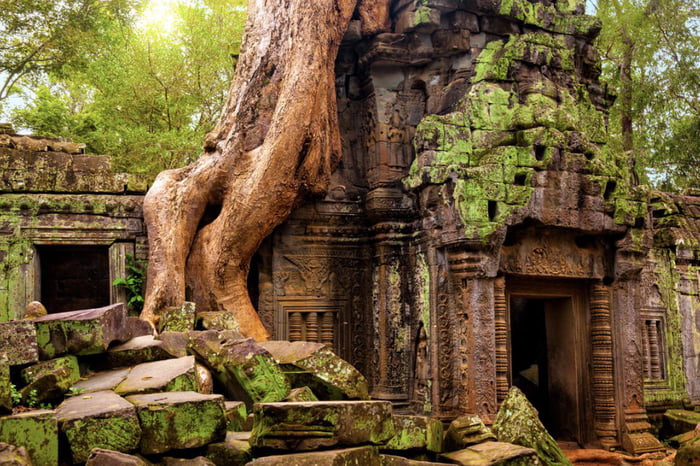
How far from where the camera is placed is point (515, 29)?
874 centimetres

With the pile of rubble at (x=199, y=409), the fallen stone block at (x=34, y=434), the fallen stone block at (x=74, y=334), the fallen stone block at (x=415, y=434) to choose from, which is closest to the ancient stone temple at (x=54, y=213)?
the pile of rubble at (x=199, y=409)

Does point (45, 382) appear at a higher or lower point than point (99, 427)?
higher

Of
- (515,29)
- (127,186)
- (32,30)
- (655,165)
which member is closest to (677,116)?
(655,165)

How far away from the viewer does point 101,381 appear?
442 cm

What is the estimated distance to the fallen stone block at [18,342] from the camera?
3.89 metres

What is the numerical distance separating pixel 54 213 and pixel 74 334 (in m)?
3.51

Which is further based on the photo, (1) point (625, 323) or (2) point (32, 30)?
(2) point (32, 30)

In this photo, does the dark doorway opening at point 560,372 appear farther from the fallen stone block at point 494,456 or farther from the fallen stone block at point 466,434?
the fallen stone block at point 494,456

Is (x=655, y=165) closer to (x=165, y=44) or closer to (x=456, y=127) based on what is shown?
(x=456, y=127)

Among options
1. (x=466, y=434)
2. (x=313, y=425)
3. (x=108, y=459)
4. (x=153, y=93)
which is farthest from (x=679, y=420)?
(x=153, y=93)

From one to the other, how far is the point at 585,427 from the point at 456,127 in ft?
12.4

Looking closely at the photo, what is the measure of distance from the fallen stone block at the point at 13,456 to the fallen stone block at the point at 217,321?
3787 millimetres

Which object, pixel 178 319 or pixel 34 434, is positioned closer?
pixel 34 434

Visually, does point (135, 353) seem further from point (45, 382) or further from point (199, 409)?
point (199, 409)
